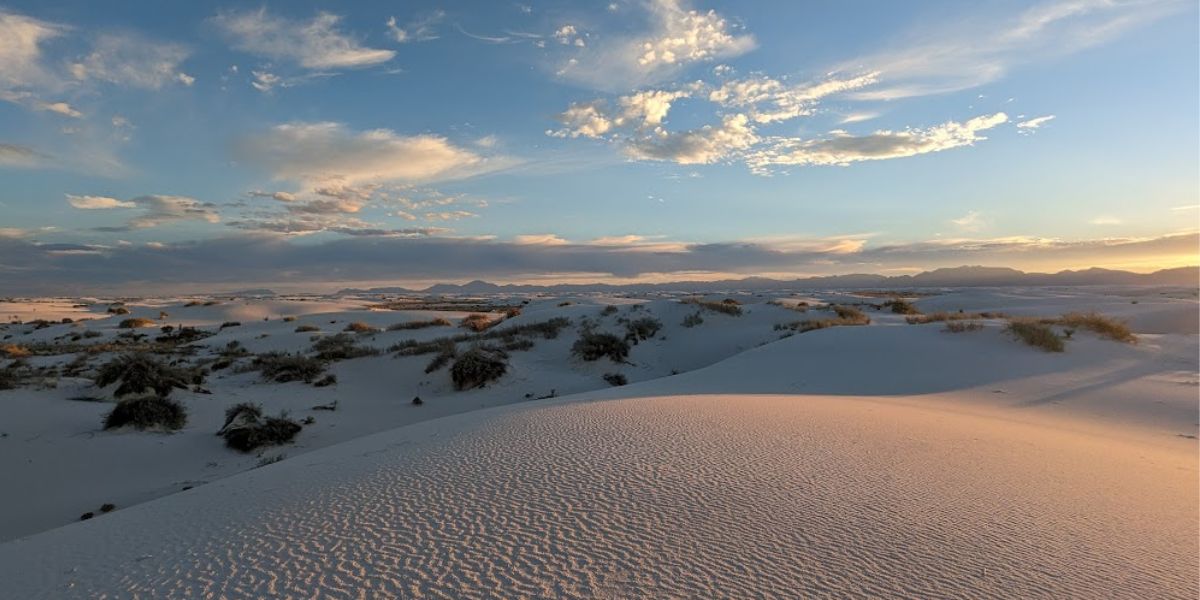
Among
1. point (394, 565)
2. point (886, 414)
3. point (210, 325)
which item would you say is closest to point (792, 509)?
point (394, 565)

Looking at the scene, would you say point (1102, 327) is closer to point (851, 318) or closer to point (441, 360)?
point (851, 318)

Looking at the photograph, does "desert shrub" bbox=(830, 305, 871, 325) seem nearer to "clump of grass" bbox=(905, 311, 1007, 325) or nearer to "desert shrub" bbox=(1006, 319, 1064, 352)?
"clump of grass" bbox=(905, 311, 1007, 325)

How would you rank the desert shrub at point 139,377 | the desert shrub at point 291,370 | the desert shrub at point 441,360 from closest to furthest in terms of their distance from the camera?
the desert shrub at point 139,377 < the desert shrub at point 291,370 < the desert shrub at point 441,360

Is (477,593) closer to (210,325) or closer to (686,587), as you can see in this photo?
(686,587)

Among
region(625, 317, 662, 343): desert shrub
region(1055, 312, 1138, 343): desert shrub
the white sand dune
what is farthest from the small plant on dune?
region(1055, 312, 1138, 343): desert shrub

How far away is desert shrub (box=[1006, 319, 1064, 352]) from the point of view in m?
11.3

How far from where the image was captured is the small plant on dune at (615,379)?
14.9 metres

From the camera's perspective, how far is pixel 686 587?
7.18 ft

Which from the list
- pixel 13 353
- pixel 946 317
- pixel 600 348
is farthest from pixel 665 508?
pixel 13 353

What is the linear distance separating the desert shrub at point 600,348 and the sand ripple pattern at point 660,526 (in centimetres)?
1190

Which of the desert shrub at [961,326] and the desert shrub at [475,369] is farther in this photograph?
the desert shrub at [475,369]

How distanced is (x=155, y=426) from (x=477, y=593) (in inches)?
374

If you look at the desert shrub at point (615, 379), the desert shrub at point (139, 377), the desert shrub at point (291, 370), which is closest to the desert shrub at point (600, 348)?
the desert shrub at point (615, 379)

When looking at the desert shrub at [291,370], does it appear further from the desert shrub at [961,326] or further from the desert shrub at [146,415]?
the desert shrub at [961,326]
